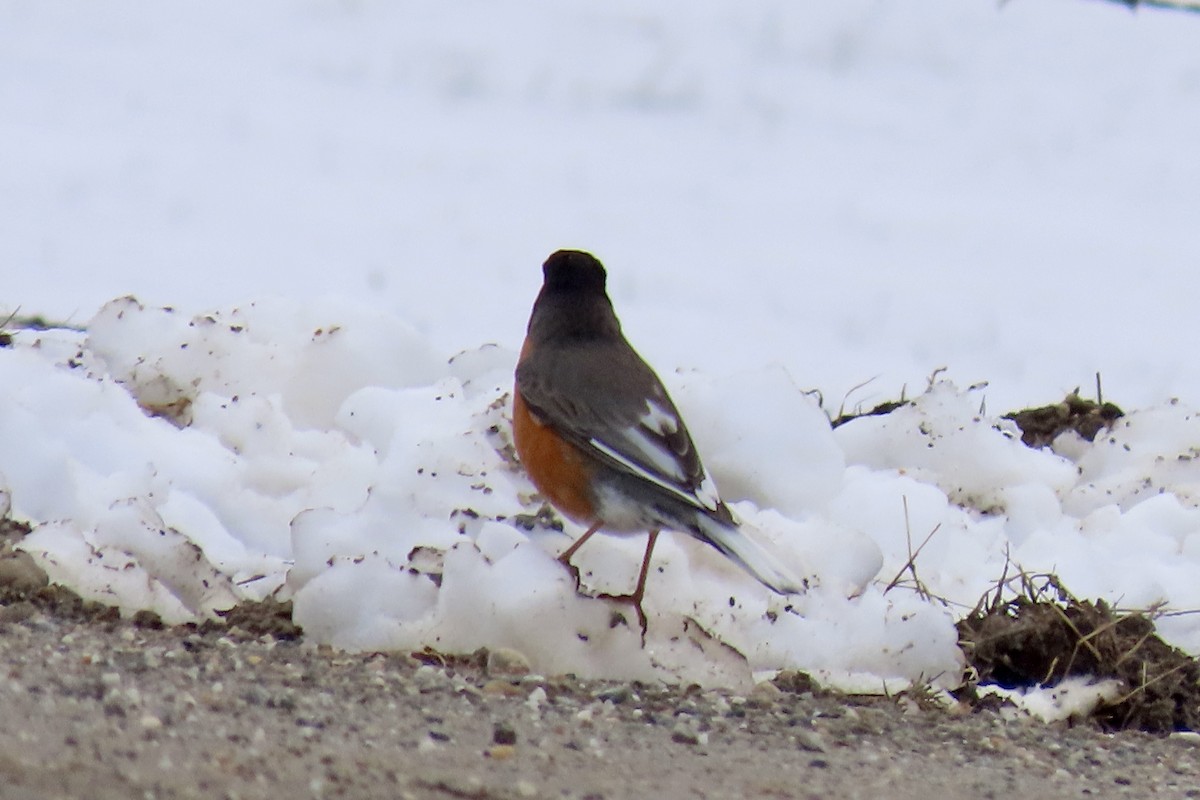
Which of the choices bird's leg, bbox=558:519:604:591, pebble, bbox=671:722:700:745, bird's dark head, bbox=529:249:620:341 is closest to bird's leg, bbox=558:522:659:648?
bird's leg, bbox=558:519:604:591

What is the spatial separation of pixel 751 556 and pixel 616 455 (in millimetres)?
462

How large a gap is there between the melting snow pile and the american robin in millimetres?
149

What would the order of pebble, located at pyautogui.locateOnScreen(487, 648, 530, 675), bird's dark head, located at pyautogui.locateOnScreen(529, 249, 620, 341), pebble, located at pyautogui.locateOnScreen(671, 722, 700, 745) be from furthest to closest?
1. bird's dark head, located at pyautogui.locateOnScreen(529, 249, 620, 341)
2. pebble, located at pyautogui.locateOnScreen(487, 648, 530, 675)
3. pebble, located at pyautogui.locateOnScreen(671, 722, 700, 745)

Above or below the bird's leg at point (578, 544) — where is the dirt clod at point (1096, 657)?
below

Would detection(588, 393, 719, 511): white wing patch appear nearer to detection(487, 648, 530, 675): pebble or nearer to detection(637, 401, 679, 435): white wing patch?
detection(637, 401, 679, 435): white wing patch

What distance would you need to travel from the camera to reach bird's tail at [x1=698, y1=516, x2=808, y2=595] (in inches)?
169

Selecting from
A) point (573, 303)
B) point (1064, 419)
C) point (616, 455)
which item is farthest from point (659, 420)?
point (1064, 419)

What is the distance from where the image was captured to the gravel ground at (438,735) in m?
3.18

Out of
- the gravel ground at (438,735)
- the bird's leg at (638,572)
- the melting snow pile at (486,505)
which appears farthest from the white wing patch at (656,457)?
the gravel ground at (438,735)

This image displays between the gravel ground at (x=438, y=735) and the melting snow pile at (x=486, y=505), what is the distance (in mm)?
150

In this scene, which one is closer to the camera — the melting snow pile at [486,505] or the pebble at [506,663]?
the pebble at [506,663]

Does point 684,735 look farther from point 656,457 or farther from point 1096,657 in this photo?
point 1096,657

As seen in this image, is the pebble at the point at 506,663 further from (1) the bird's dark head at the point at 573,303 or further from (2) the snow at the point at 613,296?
(1) the bird's dark head at the point at 573,303

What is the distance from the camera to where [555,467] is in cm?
474
